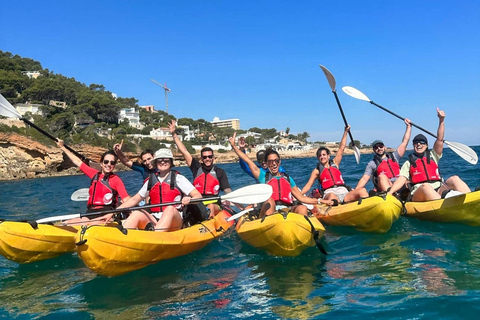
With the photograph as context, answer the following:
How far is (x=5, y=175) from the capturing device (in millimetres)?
31562

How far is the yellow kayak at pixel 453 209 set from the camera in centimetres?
551

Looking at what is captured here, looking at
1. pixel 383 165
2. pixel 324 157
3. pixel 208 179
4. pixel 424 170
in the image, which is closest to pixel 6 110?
pixel 208 179

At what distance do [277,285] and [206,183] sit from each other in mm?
3127

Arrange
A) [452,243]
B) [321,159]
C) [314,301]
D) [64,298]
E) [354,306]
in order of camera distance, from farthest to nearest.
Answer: [321,159] → [452,243] → [64,298] → [314,301] → [354,306]

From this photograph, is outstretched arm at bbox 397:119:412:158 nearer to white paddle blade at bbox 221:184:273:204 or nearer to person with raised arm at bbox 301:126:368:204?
person with raised arm at bbox 301:126:368:204

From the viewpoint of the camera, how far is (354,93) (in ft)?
32.5

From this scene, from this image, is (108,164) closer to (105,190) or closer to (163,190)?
(105,190)

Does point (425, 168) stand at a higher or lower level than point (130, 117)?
lower

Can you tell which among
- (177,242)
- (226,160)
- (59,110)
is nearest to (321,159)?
(177,242)

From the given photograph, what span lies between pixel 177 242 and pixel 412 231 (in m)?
3.80

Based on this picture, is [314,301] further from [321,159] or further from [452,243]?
[321,159]

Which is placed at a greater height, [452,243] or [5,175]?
Result: [5,175]

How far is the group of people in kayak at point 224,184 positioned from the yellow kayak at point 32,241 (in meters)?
0.47

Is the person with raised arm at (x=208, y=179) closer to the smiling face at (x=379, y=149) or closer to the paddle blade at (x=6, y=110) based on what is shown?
the smiling face at (x=379, y=149)
